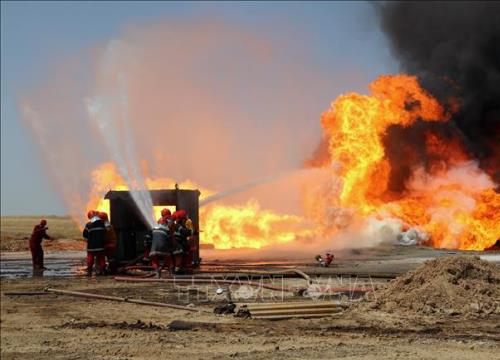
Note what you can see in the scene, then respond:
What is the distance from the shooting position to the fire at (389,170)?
29234mm

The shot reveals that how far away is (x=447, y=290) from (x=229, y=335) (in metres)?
4.00

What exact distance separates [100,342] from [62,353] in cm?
66

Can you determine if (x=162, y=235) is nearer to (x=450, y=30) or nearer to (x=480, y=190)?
(x=480, y=190)

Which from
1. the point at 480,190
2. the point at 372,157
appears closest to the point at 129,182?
the point at 372,157

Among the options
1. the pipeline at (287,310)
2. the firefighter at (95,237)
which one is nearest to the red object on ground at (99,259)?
the firefighter at (95,237)

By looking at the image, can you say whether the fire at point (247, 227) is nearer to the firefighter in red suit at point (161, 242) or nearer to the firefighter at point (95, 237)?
the firefighter at point (95, 237)

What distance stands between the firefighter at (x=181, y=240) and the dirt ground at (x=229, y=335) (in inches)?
209

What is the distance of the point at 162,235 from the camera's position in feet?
54.5

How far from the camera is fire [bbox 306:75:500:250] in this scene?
2923cm

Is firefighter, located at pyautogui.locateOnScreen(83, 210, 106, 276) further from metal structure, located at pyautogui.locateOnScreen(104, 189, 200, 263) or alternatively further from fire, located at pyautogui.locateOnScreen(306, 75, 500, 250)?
fire, located at pyautogui.locateOnScreen(306, 75, 500, 250)

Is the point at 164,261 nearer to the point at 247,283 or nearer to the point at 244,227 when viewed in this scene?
the point at 247,283

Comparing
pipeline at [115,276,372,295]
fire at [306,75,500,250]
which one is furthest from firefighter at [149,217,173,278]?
fire at [306,75,500,250]

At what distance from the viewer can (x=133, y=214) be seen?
19.8m

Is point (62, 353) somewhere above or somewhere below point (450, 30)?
below
